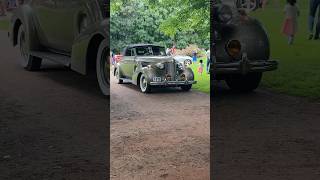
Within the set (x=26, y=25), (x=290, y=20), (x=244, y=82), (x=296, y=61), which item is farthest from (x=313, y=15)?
(x=26, y=25)

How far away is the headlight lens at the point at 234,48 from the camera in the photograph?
12.1 feet

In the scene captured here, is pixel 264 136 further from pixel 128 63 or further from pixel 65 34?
pixel 128 63

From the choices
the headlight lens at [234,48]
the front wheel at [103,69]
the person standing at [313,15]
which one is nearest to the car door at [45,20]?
the front wheel at [103,69]

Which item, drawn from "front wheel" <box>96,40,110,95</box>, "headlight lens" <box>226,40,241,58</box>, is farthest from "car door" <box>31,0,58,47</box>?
"headlight lens" <box>226,40,241,58</box>

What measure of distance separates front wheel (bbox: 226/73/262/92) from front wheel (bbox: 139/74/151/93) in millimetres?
1865

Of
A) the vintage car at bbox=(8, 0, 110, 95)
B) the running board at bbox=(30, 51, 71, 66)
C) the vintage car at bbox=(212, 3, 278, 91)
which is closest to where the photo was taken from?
the vintage car at bbox=(8, 0, 110, 95)

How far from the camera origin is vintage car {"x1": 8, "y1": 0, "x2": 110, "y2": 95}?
9.10 ft

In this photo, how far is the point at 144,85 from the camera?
2037 millimetres

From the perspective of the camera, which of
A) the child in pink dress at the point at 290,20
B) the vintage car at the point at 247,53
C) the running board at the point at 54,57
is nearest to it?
the running board at the point at 54,57

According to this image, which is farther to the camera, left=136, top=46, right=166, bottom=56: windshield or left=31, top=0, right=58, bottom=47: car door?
left=31, top=0, right=58, bottom=47: car door

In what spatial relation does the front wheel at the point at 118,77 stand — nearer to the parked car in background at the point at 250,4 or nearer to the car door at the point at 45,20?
the car door at the point at 45,20

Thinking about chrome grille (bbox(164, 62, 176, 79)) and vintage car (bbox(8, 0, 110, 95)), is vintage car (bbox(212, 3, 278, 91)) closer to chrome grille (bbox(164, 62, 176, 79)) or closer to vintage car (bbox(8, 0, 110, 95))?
vintage car (bbox(8, 0, 110, 95))

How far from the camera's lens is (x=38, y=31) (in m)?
3.56

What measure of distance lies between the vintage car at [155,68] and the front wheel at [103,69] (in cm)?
64
